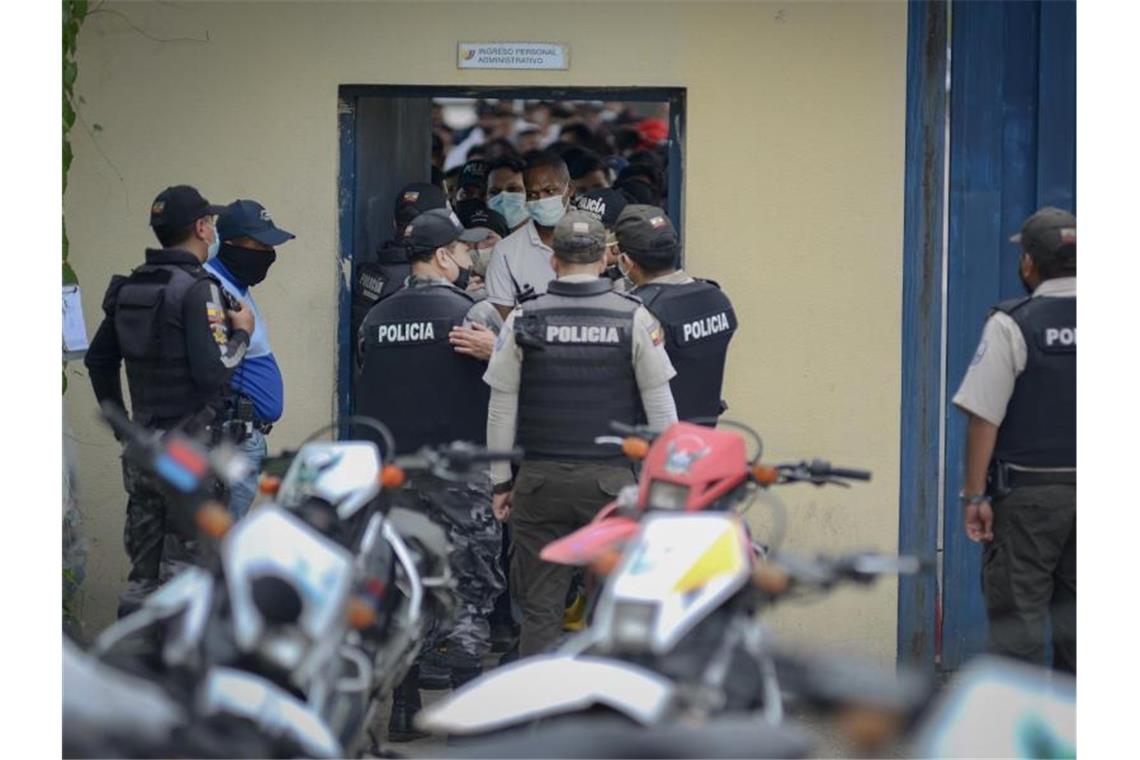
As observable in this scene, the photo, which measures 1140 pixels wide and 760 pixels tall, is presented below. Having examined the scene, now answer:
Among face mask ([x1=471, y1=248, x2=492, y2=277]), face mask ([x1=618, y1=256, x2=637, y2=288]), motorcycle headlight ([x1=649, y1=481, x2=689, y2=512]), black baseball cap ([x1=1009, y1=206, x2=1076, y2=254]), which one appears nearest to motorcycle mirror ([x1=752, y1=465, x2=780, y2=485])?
motorcycle headlight ([x1=649, y1=481, x2=689, y2=512])

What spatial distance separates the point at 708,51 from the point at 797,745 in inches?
174

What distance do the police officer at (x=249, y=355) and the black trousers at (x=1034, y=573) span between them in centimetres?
281

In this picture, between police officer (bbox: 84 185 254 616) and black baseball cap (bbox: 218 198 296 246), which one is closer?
police officer (bbox: 84 185 254 616)

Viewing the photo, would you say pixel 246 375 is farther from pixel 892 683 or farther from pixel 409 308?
pixel 892 683

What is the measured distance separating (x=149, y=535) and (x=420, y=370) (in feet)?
3.89

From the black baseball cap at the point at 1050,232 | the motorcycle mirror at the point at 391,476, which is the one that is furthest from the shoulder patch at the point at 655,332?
the motorcycle mirror at the point at 391,476

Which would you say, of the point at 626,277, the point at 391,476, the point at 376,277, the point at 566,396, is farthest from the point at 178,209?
the point at 391,476

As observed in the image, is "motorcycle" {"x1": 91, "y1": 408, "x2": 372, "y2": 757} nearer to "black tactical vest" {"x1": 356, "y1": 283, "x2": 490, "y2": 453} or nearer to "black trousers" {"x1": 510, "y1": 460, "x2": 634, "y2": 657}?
"black trousers" {"x1": 510, "y1": 460, "x2": 634, "y2": 657}

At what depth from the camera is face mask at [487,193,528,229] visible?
29.7ft

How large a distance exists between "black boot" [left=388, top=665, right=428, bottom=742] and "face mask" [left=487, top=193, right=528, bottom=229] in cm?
314

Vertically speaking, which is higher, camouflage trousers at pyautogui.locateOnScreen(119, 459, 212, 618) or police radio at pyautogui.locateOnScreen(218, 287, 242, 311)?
police radio at pyautogui.locateOnScreen(218, 287, 242, 311)

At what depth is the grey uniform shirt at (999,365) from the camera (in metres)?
5.91

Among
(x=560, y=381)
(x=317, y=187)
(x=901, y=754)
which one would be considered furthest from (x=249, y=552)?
(x=317, y=187)

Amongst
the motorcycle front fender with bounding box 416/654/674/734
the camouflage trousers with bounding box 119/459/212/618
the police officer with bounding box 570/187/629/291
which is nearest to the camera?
the motorcycle front fender with bounding box 416/654/674/734
